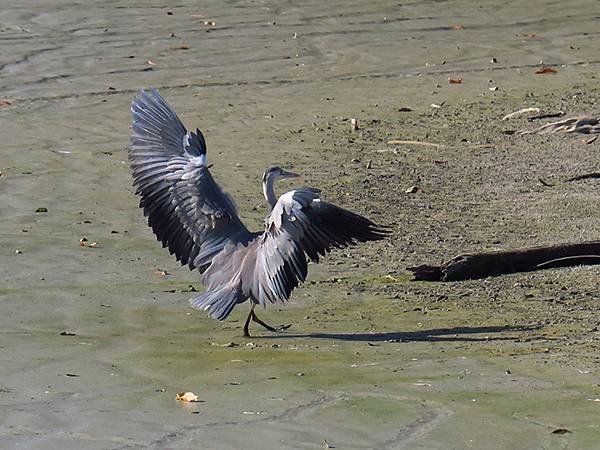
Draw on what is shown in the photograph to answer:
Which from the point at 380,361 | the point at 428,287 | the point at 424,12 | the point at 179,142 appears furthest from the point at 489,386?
the point at 424,12

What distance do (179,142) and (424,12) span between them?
34.0 feet

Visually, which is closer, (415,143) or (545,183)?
A: (545,183)

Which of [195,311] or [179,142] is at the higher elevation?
[179,142]

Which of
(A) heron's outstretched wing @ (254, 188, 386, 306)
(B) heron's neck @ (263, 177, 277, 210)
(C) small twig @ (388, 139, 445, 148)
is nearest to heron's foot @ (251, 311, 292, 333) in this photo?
(A) heron's outstretched wing @ (254, 188, 386, 306)

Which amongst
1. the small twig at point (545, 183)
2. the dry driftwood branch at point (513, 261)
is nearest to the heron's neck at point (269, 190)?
the dry driftwood branch at point (513, 261)

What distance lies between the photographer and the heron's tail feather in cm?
756

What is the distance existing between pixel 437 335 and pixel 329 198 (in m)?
3.65

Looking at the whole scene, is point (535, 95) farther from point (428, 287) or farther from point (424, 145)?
point (428, 287)

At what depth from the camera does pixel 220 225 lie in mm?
8102

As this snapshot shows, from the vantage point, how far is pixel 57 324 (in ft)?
25.8

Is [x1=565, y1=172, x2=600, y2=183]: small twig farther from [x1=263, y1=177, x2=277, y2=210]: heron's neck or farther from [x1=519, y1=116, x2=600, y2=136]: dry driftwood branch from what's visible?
[x1=263, y1=177, x2=277, y2=210]: heron's neck

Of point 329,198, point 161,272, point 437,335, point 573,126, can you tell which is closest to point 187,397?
point 437,335

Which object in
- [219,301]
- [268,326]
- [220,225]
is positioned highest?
[220,225]

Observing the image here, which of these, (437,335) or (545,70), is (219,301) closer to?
(437,335)
